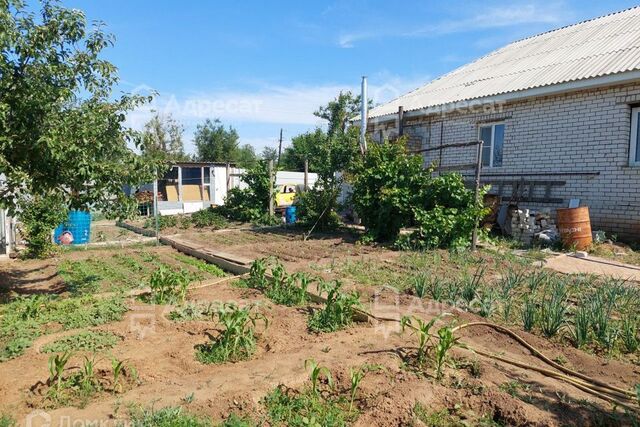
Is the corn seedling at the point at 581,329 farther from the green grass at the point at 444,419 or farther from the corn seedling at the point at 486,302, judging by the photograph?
the green grass at the point at 444,419

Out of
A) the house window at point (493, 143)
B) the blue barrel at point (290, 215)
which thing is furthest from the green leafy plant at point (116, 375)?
the blue barrel at point (290, 215)

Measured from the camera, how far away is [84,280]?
7.06 metres

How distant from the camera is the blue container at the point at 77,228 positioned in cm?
1088

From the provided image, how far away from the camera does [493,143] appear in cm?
1244

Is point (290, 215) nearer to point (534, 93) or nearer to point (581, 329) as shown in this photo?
point (534, 93)

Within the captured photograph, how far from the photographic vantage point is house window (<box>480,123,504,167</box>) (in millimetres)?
12258

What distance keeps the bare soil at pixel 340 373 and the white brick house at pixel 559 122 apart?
7.26 meters

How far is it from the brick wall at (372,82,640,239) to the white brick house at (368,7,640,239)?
0.8 inches

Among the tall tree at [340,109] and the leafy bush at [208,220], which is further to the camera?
the tall tree at [340,109]

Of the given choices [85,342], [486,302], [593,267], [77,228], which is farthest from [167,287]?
[77,228]

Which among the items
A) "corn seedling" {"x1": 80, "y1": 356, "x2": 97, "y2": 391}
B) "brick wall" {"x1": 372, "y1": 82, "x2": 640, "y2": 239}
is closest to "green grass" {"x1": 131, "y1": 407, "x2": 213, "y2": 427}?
"corn seedling" {"x1": 80, "y1": 356, "x2": 97, "y2": 391}

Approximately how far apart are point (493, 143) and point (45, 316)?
11517 mm

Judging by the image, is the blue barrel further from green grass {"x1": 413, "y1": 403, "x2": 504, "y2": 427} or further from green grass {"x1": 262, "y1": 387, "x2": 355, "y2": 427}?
green grass {"x1": 413, "y1": 403, "x2": 504, "y2": 427}

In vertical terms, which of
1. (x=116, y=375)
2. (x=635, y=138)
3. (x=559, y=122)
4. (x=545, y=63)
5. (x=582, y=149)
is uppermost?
(x=545, y=63)
